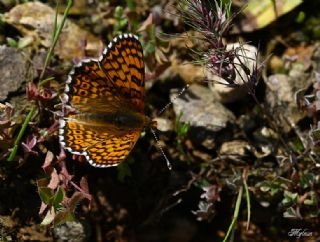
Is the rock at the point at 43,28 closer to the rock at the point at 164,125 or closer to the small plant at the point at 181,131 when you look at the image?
the rock at the point at 164,125

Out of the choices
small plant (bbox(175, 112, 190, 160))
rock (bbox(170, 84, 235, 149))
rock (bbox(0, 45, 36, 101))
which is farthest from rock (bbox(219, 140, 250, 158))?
rock (bbox(0, 45, 36, 101))

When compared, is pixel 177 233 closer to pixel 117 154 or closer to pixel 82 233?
pixel 82 233

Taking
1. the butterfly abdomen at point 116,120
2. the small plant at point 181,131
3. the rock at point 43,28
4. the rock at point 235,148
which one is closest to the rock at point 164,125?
the small plant at point 181,131

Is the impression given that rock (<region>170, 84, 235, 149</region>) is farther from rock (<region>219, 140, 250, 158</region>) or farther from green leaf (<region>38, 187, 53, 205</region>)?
green leaf (<region>38, 187, 53, 205</region>)

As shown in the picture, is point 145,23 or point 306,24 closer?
point 145,23

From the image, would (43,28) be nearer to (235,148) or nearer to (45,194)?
(45,194)

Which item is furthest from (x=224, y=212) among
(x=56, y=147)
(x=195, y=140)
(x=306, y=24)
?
(x=306, y=24)
